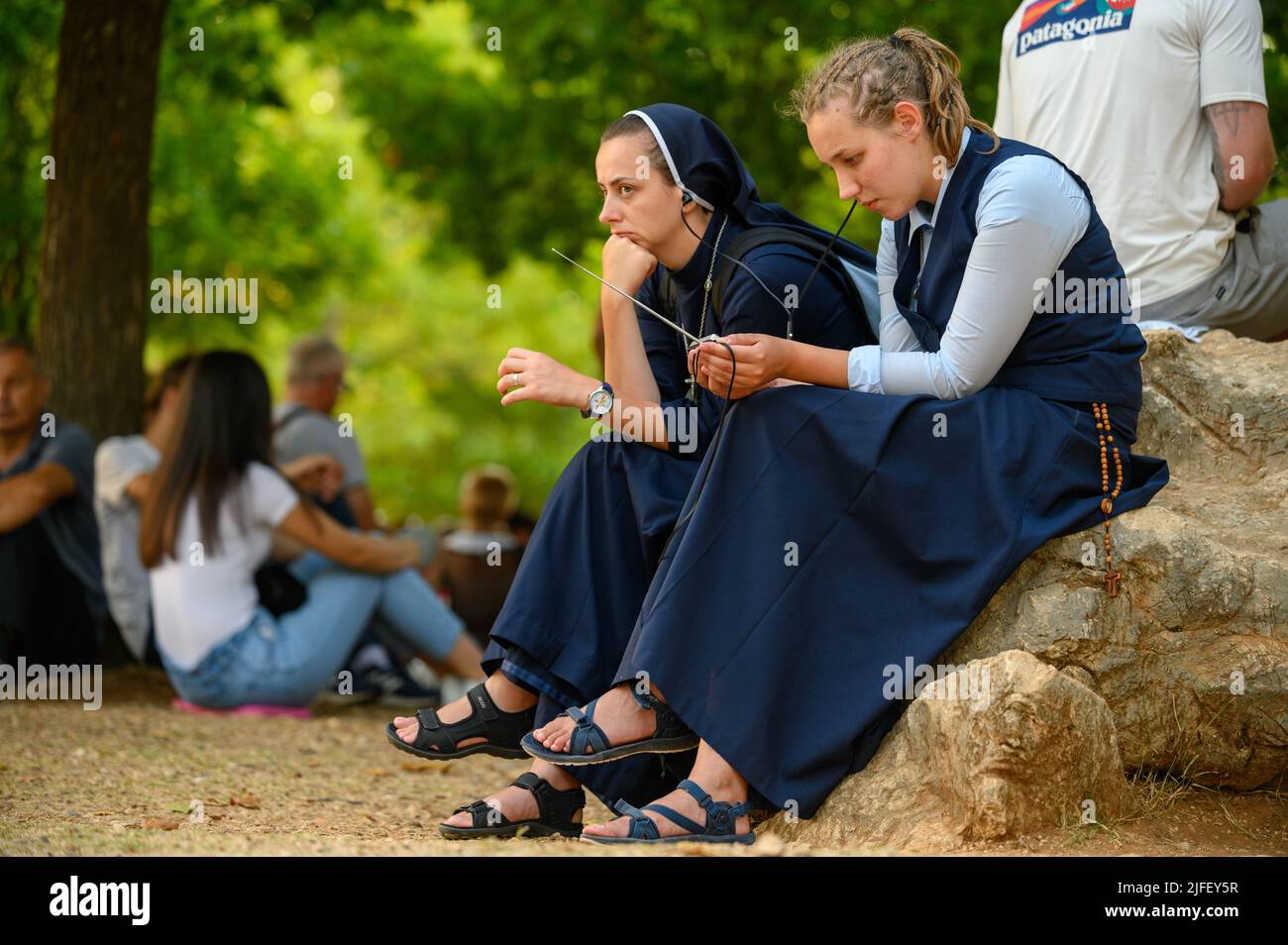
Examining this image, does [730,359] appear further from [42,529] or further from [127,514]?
[42,529]

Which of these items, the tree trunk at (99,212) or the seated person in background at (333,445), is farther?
the seated person in background at (333,445)

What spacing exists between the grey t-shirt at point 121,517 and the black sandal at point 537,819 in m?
3.81

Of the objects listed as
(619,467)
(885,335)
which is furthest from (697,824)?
(885,335)

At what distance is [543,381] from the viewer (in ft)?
13.2

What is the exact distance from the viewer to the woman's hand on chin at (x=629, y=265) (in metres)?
4.20

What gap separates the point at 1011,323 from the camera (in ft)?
11.9

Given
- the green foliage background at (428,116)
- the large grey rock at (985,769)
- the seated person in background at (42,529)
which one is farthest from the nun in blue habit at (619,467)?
the seated person in background at (42,529)

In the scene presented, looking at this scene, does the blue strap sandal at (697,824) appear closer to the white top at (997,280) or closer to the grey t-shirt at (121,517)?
the white top at (997,280)

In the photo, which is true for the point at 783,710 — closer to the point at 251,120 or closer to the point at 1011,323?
the point at 1011,323

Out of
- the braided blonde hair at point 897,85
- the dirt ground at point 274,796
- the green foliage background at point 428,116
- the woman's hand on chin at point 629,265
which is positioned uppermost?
the green foliage background at point 428,116

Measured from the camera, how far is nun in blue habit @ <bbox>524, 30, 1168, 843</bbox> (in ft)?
11.6

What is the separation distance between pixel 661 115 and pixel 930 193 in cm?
76

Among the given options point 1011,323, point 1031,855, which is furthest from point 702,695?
point 1011,323

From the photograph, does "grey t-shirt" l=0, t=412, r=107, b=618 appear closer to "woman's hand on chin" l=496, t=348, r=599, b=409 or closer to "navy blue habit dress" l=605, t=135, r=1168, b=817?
"woman's hand on chin" l=496, t=348, r=599, b=409
